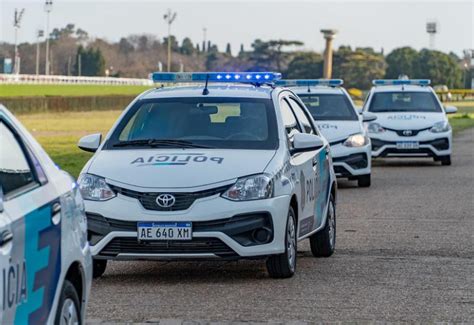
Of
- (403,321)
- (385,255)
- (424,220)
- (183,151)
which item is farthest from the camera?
(424,220)

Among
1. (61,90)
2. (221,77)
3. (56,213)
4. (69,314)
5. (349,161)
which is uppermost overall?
(221,77)

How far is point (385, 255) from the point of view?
12.6 metres

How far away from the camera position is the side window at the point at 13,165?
6.15 metres

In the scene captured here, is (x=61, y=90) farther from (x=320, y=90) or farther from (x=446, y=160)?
(x=320, y=90)

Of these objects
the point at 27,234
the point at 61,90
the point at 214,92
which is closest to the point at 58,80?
the point at 61,90

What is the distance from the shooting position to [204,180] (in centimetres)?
1030

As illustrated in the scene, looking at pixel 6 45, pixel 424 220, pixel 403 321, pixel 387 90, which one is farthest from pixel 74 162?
pixel 6 45

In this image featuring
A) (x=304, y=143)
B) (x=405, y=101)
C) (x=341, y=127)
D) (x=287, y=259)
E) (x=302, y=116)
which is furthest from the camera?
(x=405, y=101)

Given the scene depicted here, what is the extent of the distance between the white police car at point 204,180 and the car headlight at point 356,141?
9.44 m

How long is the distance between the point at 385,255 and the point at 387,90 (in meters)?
15.4

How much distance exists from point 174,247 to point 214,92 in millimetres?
2140

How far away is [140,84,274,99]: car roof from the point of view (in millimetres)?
11850

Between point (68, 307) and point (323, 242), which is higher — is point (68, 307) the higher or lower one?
the higher one

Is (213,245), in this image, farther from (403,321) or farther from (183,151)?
(403,321)
